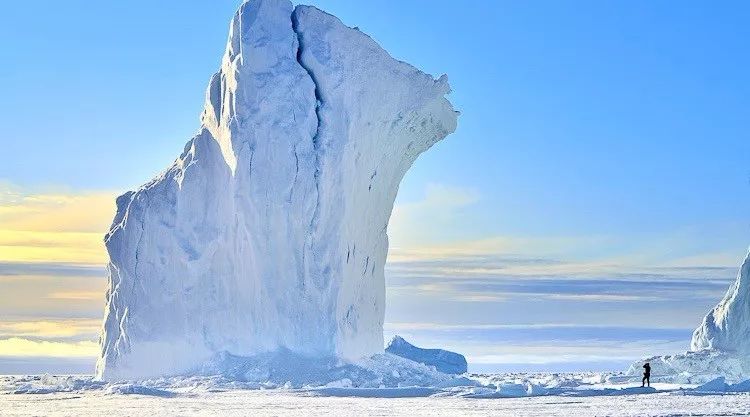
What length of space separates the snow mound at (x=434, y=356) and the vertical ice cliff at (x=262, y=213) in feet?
30.1

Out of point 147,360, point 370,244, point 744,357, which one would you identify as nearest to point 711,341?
point 744,357

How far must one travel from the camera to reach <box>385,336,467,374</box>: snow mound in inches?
1667

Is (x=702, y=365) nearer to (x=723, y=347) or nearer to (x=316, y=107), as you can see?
(x=723, y=347)

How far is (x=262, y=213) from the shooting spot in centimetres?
3173

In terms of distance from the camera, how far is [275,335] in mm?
31406

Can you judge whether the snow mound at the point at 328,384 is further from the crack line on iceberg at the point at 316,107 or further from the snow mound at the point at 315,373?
the crack line on iceberg at the point at 316,107

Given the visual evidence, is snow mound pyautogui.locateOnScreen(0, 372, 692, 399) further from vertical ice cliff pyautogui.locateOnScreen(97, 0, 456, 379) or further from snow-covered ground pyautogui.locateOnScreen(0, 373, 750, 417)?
vertical ice cliff pyautogui.locateOnScreen(97, 0, 456, 379)

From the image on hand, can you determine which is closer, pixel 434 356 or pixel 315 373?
pixel 315 373

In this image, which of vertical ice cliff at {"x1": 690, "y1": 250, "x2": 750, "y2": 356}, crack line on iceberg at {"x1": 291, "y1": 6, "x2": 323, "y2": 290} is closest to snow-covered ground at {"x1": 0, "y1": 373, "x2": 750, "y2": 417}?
crack line on iceberg at {"x1": 291, "y1": 6, "x2": 323, "y2": 290}

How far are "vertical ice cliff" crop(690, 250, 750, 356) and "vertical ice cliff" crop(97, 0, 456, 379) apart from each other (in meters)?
13.5

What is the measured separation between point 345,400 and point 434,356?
729 inches

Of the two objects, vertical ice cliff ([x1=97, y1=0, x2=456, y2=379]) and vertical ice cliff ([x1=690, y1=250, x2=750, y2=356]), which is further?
vertical ice cliff ([x1=690, y1=250, x2=750, y2=356])

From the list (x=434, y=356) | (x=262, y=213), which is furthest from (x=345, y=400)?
(x=434, y=356)

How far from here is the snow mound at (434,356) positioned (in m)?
42.3
